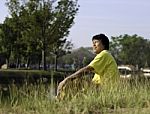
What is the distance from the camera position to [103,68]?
6531 mm

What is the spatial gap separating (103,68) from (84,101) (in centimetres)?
110

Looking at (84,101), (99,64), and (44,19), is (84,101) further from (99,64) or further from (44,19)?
(44,19)

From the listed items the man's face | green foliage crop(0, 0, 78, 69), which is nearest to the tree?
green foliage crop(0, 0, 78, 69)

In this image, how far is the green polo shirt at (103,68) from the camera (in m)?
6.45

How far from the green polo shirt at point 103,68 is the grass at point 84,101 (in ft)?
0.68

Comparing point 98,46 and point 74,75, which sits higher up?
point 98,46

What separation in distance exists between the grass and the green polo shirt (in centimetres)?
21

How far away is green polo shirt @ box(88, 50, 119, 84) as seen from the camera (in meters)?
6.45

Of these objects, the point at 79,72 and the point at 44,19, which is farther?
Answer: the point at 44,19

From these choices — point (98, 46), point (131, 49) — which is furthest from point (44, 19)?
point (131, 49)

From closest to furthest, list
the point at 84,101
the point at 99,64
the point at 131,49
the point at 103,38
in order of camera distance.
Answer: the point at 84,101 → the point at 99,64 → the point at 103,38 → the point at 131,49

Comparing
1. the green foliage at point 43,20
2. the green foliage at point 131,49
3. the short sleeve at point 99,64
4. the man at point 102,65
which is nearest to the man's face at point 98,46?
the man at point 102,65

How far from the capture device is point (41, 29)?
4200cm

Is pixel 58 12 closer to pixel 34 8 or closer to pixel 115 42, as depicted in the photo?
pixel 34 8
